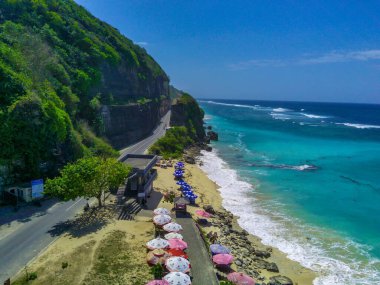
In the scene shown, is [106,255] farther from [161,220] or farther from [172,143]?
[172,143]

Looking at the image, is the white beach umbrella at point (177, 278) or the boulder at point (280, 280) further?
the boulder at point (280, 280)

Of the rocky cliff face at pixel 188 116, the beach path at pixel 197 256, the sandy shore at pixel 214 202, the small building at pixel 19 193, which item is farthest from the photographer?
the rocky cliff face at pixel 188 116

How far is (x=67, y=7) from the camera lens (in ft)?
229

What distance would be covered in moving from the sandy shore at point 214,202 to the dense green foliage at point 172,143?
6249 mm

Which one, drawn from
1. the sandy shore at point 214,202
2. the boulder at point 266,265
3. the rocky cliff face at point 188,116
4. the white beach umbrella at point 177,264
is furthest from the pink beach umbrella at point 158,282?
the rocky cliff face at point 188,116

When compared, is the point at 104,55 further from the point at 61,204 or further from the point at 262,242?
the point at 262,242

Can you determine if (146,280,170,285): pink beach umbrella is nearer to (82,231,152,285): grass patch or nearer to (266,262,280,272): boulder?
(82,231,152,285): grass patch

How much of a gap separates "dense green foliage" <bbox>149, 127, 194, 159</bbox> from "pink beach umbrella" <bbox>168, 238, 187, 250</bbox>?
3468 centimetres

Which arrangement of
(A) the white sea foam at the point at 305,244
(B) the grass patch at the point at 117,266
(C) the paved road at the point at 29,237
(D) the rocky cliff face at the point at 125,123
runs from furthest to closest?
(D) the rocky cliff face at the point at 125,123, (A) the white sea foam at the point at 305,244, (C) the paved road at the point at 29,237, (B) the grass patch at the point at 117,266

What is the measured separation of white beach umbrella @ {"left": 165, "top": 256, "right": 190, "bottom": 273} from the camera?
2012 cm

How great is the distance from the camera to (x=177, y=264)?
66.7 feet

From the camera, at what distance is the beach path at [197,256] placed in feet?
66.6

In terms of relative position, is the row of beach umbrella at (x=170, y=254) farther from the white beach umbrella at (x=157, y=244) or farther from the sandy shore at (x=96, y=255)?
the sandy shore at (x=96, y=255)

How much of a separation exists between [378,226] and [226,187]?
778 inches
